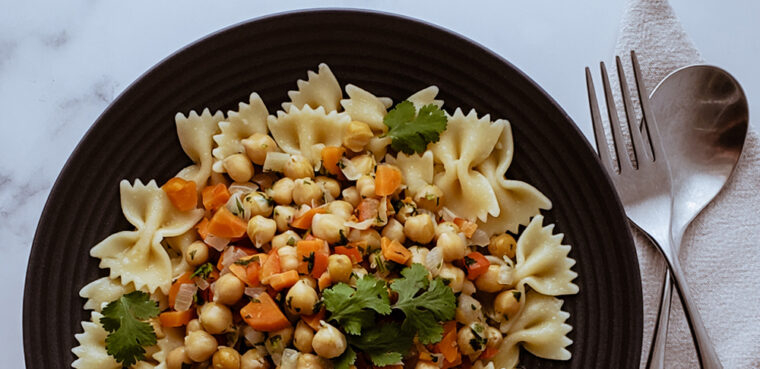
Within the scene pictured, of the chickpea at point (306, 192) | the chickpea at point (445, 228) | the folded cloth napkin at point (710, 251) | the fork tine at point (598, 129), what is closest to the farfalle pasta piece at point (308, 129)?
the chickpea at point (306, 192)

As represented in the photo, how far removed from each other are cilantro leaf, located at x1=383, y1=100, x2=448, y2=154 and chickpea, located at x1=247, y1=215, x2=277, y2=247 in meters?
0.90

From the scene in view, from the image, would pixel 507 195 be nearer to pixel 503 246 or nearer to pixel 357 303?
pixel 503 246

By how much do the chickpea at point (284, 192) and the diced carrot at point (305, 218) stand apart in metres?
0.13

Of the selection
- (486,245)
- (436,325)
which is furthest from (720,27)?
(436,325)

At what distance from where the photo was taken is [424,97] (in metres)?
4.63

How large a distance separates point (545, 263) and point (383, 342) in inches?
45.2

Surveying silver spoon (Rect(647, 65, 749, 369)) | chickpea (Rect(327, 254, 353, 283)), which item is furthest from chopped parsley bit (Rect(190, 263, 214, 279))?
silver spoon (Rect(647, 65, 749, 369))

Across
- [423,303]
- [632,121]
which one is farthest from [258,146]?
[632,121]

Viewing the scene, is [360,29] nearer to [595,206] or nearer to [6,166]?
[595,206]

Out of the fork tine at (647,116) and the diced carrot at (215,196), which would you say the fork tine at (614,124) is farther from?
the diced carrot at (215,196)

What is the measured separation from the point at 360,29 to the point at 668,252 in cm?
241

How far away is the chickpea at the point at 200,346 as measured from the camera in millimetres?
4293

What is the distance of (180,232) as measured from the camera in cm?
464

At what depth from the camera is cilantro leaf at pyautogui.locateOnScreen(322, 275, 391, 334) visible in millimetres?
4090
